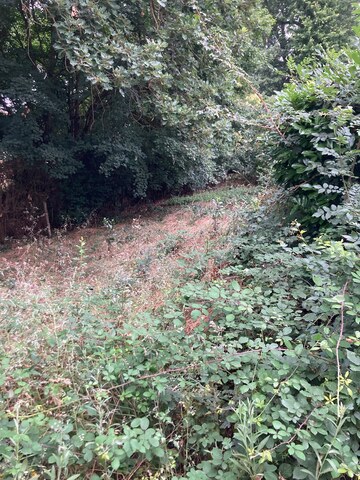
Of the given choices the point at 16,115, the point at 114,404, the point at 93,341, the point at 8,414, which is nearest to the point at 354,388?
the point at 114,404

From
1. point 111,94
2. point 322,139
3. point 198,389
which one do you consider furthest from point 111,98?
point 198,389

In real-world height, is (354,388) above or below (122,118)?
below

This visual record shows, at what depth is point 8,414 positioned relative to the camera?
5.04 feet

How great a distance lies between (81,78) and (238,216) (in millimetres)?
5079

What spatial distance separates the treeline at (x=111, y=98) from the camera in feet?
17.6

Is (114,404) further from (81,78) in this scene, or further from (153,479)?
(81,78)

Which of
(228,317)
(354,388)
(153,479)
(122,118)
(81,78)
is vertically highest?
(81,78)

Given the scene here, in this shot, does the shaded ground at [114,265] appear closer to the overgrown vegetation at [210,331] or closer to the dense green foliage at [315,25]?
the overgrown vegetation at [210,331]

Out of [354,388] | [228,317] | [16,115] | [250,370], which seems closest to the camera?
[354,388]

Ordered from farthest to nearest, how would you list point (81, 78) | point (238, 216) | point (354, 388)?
point (81, 78)
point (238, 216)
point (354, 388)

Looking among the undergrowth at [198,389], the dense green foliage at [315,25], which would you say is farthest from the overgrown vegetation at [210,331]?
the dense green foliage at [315,25]

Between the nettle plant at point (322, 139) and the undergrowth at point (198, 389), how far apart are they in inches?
22.5

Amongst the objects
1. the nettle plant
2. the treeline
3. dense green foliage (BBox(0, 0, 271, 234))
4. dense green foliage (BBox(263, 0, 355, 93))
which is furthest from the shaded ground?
dense green foliage (BBox(263, 0, 355, 93))

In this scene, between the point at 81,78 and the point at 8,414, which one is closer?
the point at 8,414
